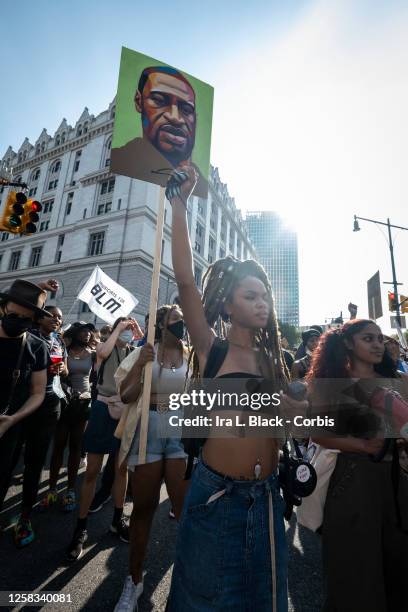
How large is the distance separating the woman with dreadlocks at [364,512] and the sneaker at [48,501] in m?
3.52

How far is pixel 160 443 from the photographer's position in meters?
2.65

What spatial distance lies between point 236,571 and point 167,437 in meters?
1.44

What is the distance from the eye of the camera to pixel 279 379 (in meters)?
1.83

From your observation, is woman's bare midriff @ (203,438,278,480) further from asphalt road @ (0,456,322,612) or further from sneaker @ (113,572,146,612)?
asphalt road @ (0,456,322,612)

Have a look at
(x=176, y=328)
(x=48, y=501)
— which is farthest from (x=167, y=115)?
(x=48, y=501)

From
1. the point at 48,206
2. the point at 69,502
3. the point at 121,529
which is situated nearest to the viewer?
the point at 121,529

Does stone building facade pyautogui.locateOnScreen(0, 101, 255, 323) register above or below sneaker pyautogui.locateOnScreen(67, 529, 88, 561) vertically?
above

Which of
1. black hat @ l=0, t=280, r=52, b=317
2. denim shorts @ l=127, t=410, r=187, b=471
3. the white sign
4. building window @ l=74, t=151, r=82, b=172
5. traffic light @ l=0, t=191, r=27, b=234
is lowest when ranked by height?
denim shorts @ l=127, t=410, r=187, b=471

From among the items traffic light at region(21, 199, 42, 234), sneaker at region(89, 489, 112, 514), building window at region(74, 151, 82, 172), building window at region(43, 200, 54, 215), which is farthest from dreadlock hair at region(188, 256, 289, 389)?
building window at region(43, 200, 54, 215)

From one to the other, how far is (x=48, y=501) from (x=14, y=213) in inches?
311

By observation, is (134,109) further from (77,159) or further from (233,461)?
(77,159)

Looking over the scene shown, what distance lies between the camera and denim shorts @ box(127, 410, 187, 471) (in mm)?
2613

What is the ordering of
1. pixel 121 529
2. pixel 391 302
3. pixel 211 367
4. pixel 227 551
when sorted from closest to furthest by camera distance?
1. pixel 227 551
2. pixel 211 367
3. pixel 121 529
4. pixel 391 302

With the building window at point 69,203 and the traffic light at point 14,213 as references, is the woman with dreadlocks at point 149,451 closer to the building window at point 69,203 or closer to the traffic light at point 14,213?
the traffic light at point 14,213
